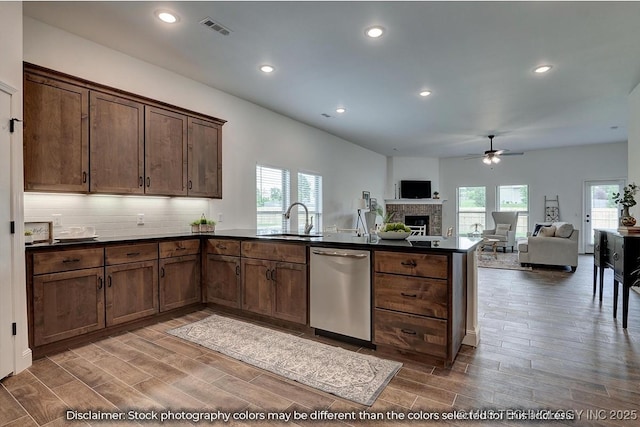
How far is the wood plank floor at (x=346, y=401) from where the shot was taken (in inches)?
76.9

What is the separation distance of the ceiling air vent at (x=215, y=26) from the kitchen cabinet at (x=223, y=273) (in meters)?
2.07

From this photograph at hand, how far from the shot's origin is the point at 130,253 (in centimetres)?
315

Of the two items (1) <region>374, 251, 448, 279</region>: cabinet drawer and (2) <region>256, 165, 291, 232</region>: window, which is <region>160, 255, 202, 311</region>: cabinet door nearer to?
(2) <region>256, 165, 291, 232</region>: window

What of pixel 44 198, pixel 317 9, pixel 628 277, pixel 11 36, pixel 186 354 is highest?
pixel 317 9

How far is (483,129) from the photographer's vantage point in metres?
6.74

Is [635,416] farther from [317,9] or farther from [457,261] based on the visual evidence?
[317,9]

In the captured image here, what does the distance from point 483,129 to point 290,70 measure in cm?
465

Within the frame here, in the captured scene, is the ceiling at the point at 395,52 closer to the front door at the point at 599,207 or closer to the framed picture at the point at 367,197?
the framed picture at the point at 367,197

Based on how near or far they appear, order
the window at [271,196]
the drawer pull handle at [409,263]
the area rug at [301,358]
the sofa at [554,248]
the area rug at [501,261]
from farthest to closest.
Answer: the area rug at [501,261] → the sofa at [554,248] → the window at [271,196] → the drawer pull handle at [409,263] → the area rug at [301,358]

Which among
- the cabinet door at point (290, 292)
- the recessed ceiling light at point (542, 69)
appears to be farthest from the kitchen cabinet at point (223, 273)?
the recessed ceiling light at point (542, 69)

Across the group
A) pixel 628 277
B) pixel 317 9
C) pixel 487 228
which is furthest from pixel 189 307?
pixel 487 228

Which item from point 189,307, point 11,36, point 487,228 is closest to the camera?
point 11,36

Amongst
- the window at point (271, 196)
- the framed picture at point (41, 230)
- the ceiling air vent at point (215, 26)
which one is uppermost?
the ceiling air vent at point (215, 26)

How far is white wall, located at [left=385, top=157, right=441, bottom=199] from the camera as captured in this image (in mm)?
10180
